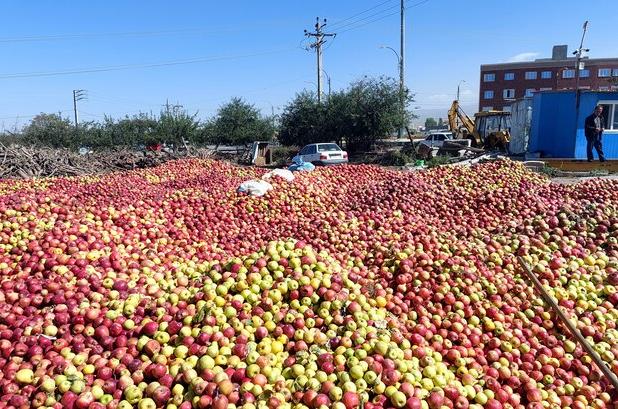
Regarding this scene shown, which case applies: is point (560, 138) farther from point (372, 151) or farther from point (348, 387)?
point (348, 387)

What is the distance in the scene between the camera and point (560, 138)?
18.3m

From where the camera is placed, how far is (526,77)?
72.8m

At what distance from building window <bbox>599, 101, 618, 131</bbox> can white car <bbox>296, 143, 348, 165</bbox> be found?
40.4ft

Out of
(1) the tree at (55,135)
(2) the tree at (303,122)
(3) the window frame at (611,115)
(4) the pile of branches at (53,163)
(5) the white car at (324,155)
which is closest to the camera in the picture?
(4) the pile of branches at (53,163)

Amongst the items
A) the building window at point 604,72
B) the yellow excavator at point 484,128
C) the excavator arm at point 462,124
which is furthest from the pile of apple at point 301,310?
the building window at point 604,72

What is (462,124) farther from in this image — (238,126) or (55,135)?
(55,135)

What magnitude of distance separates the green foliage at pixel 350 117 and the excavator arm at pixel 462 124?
348 cm

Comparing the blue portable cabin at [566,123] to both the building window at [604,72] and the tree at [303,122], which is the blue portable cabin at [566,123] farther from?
the building window at [604,72]

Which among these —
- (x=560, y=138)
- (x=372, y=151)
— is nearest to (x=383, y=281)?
(x=560, y=138)

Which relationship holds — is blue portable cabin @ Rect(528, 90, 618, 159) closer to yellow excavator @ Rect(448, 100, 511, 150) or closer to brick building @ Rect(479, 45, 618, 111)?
yellow excavator @ Rect(448, 100, 511, 150)

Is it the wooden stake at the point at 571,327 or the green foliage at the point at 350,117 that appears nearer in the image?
the wooden stake at the point at 571,327

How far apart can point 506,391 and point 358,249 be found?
2646 mm

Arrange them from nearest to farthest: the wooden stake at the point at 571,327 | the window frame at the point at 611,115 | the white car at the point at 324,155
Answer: the wooden stake at the point at 571,327 → the window frame at the point at 611,115 → the white car at the point at 324,155

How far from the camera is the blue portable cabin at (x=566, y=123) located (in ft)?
57.8
